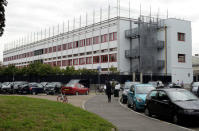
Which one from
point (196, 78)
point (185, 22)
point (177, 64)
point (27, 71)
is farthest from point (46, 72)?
point (196, 78)

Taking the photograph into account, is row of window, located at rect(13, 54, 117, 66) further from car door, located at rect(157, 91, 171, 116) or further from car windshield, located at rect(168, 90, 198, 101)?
car windshield, located at rect(168, 90, 198, 101)

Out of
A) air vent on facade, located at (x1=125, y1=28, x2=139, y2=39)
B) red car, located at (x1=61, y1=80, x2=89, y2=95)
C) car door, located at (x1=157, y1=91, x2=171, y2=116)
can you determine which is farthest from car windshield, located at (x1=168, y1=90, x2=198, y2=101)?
air vent on facade, located at (x1=125, y1=28, x2=139, y2=39)

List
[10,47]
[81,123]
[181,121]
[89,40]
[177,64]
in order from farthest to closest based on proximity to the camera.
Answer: [10,47]
[89,40]
[177,64]
[181,121]
[81,123]

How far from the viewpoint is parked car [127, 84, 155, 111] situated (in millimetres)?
17375

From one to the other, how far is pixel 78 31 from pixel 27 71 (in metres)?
16.2

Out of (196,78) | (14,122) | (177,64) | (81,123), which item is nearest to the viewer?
(14,122)

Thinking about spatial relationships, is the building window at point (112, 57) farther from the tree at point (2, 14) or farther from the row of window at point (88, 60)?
the tree at point (2, 14)

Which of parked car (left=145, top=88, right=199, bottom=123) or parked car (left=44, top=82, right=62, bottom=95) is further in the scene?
parked car (left=44, top=82, right=62, bottom=95)

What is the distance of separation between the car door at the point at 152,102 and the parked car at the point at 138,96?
2.21 meters

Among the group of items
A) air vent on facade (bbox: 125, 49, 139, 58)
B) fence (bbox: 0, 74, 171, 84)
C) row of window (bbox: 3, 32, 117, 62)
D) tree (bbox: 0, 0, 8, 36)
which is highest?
row of window (bbox: 3, 32, 117, 62)

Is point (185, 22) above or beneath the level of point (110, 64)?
above

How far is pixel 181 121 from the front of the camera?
39.5 ft

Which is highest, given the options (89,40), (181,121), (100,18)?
(100,18)

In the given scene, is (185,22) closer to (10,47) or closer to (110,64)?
(110,64)
